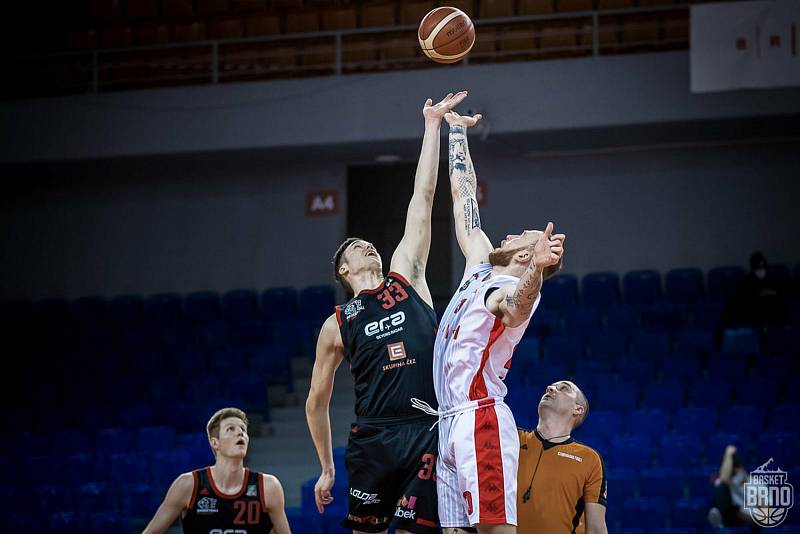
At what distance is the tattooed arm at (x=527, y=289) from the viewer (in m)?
3.98

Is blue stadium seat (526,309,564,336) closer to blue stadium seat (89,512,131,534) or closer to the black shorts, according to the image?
blue stadium seat (89,512,131,534)

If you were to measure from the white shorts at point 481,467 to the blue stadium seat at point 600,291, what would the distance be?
8.58 metres

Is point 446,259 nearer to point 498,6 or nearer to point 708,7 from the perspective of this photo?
point 498,6

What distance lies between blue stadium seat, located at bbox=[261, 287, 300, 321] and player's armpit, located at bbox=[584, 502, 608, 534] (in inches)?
347

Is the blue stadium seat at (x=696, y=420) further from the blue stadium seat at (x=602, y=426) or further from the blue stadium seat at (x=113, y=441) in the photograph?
the blue stadium seat at (x=113, y=441)

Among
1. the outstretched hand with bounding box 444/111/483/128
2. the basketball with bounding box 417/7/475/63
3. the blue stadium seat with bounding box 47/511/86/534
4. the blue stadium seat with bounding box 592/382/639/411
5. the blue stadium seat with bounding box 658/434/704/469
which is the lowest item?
the blue stadium seat with bounding box 47/511/86/534

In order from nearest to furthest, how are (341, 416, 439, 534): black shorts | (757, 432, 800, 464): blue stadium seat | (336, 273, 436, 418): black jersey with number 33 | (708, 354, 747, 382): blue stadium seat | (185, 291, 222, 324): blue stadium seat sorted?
(341, 416, 439, 534): black shorts < (336, 273, 436, 418): black jersey with number 33 < (757, 432, 800, 464): blue stadium seat < (708, 354, 747, 382): blue stadium seat < (185, 291, 222, 324): blue stadium seat

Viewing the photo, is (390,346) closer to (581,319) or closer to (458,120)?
(458,120)

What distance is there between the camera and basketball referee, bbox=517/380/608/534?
4992 mm

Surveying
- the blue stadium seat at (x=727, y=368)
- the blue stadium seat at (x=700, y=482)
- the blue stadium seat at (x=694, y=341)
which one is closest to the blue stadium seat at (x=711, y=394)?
the blue stadium seat at (x=727, y=368)

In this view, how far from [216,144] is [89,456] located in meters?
4.66

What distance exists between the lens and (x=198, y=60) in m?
14.0

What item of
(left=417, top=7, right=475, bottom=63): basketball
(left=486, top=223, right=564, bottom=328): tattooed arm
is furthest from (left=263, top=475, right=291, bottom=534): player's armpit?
(left=417, top=7, right=475, bottom=63): basketball

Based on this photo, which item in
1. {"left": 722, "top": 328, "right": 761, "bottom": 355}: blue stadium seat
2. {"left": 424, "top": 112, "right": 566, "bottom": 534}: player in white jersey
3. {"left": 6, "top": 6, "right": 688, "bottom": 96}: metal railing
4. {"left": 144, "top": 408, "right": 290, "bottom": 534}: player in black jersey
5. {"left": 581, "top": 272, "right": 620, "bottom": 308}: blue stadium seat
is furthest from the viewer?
{"left": 6, "top": 6, "right": 688, "bottom": 96}: metal railing
